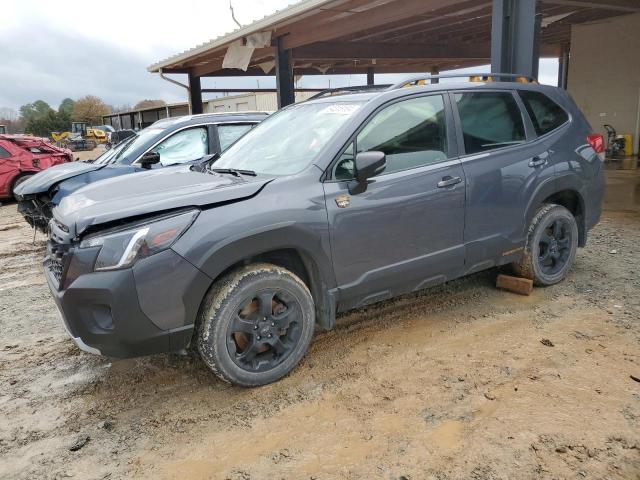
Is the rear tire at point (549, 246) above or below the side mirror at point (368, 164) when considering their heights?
below

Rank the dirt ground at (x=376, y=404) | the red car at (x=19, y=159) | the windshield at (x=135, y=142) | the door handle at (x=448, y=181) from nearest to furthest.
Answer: the dirt ground at (x=376, y=404), the door handle at (x=448, y=181), the windshield at (x=135, y=142), the red car at (x=19, y=159)

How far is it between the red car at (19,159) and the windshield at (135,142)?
7015 millimetres

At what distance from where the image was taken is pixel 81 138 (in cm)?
4428

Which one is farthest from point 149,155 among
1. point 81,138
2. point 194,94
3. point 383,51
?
point 81,138

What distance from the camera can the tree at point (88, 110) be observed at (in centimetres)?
7200

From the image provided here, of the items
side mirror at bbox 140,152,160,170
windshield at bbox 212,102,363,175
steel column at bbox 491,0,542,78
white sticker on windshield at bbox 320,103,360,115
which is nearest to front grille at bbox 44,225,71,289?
windshield at bbox 212,102,363,175

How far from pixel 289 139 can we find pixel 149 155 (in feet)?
10.8

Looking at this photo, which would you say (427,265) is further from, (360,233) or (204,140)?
(204,140)

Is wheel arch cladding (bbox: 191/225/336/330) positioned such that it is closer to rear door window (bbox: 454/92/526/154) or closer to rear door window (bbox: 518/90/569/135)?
rear door window (bbox: 454/92/526/154)

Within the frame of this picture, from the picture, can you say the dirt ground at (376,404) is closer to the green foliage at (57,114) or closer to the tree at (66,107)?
the green foliage at (57,114)

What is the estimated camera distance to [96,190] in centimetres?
364

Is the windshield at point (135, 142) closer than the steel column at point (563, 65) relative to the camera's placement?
Yes

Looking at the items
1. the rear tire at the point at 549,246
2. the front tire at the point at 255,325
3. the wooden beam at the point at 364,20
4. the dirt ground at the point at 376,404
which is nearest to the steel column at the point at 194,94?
the wooden beam at the point at 364,20

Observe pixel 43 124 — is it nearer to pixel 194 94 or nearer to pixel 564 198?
pixel 194 94
